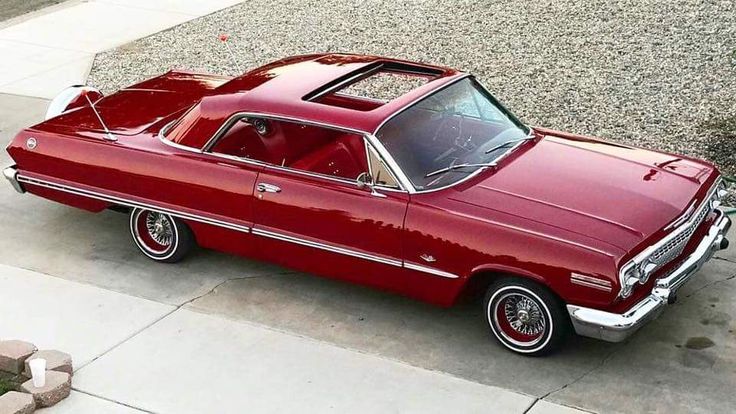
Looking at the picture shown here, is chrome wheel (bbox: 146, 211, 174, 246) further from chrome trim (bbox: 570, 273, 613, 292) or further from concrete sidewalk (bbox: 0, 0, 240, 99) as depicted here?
concrete sidewalk (bbox: 0, 0, 240, 99)

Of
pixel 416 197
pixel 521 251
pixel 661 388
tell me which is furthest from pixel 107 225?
pixel 661 388

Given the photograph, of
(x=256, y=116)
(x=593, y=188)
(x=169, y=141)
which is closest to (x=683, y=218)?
(x=593, y=188)

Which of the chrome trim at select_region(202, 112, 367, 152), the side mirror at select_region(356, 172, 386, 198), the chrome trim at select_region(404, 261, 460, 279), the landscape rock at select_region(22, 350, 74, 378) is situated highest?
the chrome trim at select_region(202, 112, 367, 152)

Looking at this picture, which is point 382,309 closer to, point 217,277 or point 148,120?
point 217,277

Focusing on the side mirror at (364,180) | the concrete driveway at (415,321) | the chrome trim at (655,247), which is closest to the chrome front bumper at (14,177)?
the concrete driveway at (415,321)

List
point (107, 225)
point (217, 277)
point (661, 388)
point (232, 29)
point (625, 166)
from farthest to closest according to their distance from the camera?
point (232, 29) < point (107, 225) < point (217, 277) < point (625, 166) < point (661, 388)

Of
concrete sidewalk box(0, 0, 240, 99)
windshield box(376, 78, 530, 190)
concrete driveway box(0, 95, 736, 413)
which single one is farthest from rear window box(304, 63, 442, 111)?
concrete sidewalk box(0, 0, 240, 99)

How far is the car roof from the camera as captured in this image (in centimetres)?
648

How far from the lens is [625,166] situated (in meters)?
6.54

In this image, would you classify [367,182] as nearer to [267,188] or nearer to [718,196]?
[267,188]

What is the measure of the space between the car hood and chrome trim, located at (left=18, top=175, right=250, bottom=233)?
62.4 inches

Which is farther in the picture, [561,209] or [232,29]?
[232,29]

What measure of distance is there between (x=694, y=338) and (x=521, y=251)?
3.99 feet

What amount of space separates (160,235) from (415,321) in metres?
1.97
